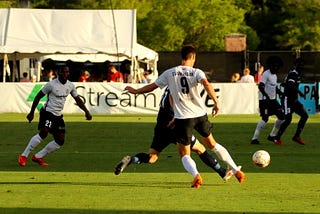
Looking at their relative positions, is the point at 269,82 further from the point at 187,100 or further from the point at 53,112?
the point at 187,100

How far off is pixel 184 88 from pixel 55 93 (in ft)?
15.0

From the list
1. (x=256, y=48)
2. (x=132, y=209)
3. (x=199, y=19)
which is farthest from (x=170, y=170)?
(x=256, y=48)

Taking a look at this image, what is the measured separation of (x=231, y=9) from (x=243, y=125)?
42523mm

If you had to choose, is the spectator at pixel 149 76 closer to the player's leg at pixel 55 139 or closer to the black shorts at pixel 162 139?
the player's leg at pixel 55 139

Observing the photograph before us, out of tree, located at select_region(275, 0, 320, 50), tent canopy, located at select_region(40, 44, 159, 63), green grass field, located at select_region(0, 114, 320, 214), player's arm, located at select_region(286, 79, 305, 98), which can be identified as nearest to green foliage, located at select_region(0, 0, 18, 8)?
tree, located at select_region(275, 0, 320, 50)

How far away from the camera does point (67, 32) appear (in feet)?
143

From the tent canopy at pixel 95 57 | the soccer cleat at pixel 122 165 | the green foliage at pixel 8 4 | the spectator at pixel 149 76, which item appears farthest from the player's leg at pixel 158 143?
the green foliage at pixel 8 4

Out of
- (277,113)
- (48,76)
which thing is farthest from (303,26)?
(277,113)

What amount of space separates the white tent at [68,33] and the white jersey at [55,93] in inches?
913

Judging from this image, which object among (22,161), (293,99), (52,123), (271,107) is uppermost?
(52,123)

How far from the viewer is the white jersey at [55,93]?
18.8 m

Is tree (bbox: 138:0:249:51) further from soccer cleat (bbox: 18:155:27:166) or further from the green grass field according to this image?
soccer cleat (bbox: 18:155:27:166)

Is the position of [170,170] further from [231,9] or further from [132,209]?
[231,9]

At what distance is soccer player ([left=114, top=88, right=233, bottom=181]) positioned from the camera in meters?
15.3
